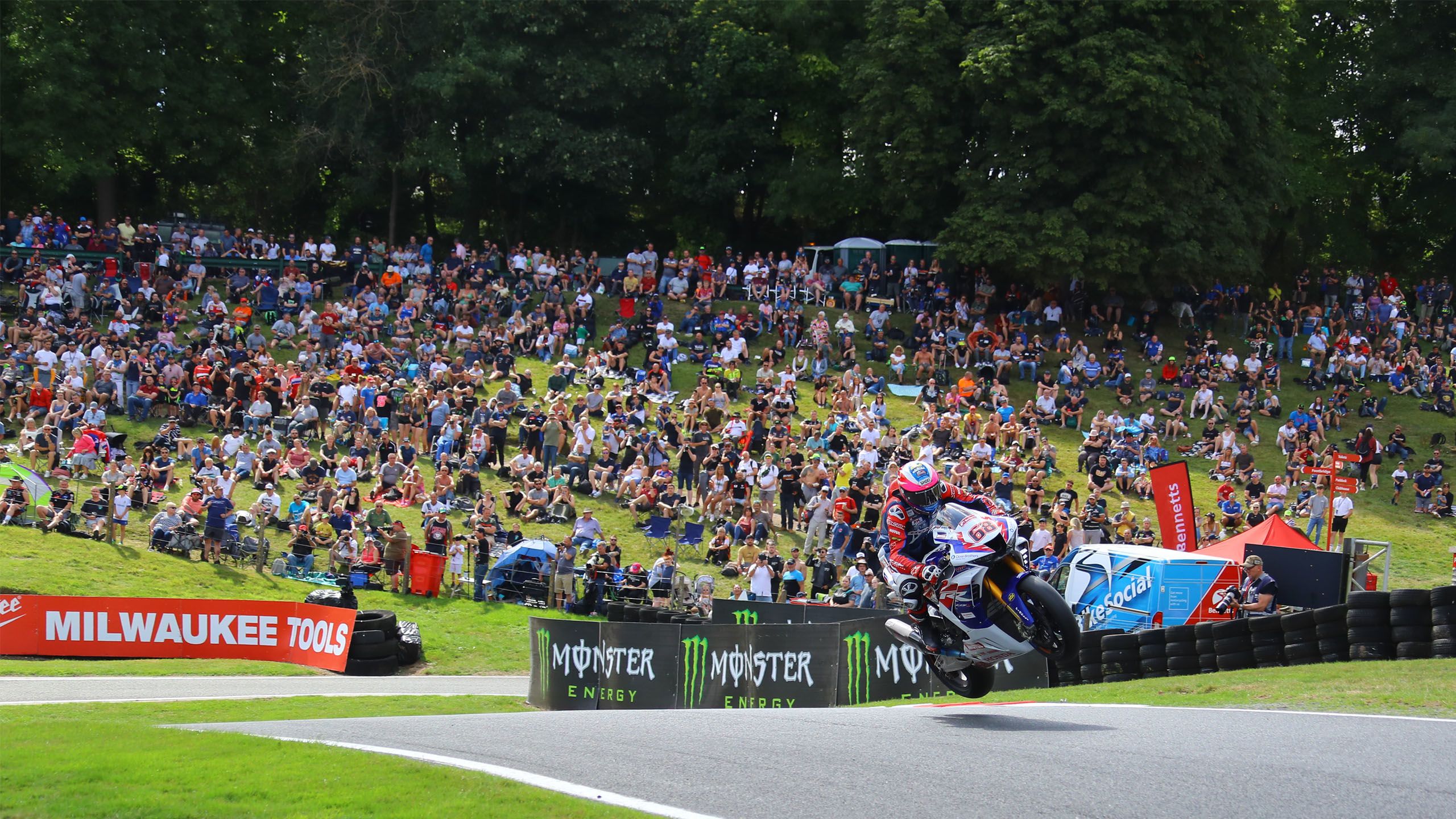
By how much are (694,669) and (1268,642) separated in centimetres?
694

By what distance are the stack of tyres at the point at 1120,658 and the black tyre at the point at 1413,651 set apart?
2.98 metres

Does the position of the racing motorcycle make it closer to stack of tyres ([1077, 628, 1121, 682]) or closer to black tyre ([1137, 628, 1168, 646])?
black tyre ([1137, 628, 1168, 646])

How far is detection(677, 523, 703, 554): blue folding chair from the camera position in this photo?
91.5 feet

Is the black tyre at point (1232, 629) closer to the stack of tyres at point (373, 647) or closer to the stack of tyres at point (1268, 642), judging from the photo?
the stack of tyres at point (1268, 642)

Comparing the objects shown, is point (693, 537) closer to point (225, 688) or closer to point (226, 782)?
point (225, 688)

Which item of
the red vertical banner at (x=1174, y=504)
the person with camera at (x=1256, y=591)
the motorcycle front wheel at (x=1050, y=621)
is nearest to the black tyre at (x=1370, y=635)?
the person with camera at (x=1256, y=591)

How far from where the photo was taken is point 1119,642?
1700 centimetres

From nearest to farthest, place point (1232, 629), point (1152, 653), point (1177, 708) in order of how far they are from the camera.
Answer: point (1177, 708), point (1232, 629), point (1152, 653)

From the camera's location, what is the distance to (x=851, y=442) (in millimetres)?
32000

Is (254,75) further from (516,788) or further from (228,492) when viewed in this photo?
(516,788)

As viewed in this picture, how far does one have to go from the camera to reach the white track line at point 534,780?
25.2ft

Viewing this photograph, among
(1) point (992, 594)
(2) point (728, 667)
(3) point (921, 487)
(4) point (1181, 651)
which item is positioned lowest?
(2) point (728, 667)

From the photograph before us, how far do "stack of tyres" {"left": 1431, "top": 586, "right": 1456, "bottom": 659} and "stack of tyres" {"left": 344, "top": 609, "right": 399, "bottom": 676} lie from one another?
48.0 feet

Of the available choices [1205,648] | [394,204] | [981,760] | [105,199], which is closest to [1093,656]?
[1205,648]
